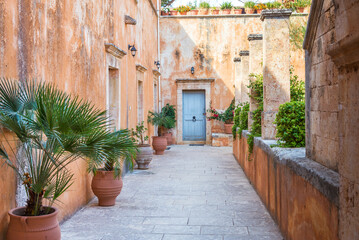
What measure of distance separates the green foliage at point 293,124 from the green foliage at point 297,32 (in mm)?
11592

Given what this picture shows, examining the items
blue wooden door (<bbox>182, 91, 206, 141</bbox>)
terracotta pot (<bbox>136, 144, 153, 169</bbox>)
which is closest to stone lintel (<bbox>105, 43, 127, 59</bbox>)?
terracotta pot (<bbox>136, 144, 153, 169</bbox>)

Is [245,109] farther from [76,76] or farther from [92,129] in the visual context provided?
[92,129]

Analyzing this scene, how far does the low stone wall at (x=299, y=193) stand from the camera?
276 cm

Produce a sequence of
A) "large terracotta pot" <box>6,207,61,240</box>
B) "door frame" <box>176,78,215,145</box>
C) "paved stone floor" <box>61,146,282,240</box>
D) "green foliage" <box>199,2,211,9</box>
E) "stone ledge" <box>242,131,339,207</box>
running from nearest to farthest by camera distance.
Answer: "stone ledge" <box>242,131,339,207</box>, "large terracotta pot" <box>6,207,61,240</box>, "paved stone floor" <box>61,146,282,240</box>, "door frame" <box>176,78,215,145</box>, "green foliage" <box>199,2,211,9</box>

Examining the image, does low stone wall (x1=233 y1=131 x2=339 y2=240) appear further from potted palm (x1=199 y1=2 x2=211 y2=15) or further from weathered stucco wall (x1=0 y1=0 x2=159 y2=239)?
potted palm (x1=199 y1=2 x2=211 y2=15)

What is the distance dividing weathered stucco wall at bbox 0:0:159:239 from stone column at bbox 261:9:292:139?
300 centimetres

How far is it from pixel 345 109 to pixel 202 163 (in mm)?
8582

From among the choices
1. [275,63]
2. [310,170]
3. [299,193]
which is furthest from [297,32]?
[310,170]

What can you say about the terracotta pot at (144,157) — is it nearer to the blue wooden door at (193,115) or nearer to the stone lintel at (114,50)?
the stone lintel at (114,50)

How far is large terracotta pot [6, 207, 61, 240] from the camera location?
3.36 metres

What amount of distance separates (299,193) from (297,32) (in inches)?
528

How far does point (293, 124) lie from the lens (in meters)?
4.92

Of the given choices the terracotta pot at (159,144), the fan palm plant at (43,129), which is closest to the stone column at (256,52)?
the terracotta pot at (159,144)

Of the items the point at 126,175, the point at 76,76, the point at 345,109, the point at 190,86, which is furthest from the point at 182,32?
the point at 345,109
